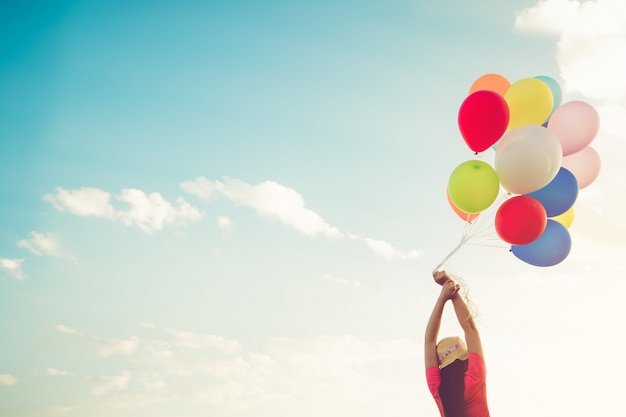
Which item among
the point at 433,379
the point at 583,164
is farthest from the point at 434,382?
the point at 583,164

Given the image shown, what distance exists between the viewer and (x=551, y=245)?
5.52m

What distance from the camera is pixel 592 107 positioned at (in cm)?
587

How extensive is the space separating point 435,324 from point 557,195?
110 inches

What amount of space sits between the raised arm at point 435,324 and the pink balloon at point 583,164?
11.4 feet

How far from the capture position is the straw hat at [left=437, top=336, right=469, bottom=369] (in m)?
3.37

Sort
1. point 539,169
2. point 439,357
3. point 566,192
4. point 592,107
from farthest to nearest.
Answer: point 592,107
point 566,192
point 539,169
point 439,357

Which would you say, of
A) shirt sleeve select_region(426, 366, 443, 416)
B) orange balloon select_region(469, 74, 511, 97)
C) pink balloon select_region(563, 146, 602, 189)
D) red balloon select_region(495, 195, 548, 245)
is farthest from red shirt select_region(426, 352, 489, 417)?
orange balloon select_region(469, 74, 511, 97)

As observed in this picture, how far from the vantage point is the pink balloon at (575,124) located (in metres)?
5.78

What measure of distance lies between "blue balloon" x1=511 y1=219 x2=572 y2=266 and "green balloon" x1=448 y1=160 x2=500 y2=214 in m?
0.80

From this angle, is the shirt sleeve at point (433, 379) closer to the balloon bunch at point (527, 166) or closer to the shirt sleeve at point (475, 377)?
the shirt sleeve at point (475, 377)

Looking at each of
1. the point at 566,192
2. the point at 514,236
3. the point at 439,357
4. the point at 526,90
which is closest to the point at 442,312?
the point at 439,357

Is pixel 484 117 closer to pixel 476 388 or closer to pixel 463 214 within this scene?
pixel 463 214

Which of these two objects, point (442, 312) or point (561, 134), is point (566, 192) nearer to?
point (561, 134)

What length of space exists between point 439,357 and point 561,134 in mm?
3566
